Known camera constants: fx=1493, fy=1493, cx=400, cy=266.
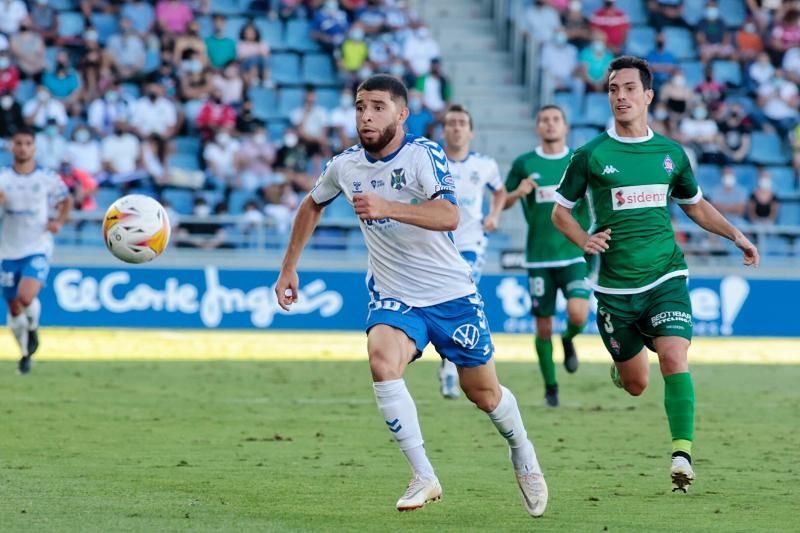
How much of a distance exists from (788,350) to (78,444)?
14.2m

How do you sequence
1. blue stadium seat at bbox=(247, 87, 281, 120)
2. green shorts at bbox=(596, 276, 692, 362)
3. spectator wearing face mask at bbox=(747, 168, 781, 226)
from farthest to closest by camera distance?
blue stadium seat at bbox=(247, 87, 281, 120)
spectator wearing face mask at bbox=(747, 168, 781, 226)
green shorts at bbox=(596, 276, 692, 362)

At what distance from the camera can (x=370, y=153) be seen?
8219mm

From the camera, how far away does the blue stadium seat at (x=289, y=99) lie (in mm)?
27734

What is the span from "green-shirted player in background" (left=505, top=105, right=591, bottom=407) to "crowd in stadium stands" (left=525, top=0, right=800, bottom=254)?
1220 cm

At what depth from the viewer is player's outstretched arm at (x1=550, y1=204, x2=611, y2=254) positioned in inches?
351

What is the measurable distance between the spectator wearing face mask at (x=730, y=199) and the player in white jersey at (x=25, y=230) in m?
13.0

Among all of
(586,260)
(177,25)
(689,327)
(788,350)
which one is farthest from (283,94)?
(689,327)

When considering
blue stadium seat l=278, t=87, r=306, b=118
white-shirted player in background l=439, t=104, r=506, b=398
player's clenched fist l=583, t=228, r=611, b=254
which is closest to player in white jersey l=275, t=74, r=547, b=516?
player's clenched fist l=583, t=228, r=611, b=254

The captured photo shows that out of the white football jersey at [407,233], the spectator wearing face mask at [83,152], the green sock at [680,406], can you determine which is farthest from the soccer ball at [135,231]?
the spectator wearing face mask at [83,152]

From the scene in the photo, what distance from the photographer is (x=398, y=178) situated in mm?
8141

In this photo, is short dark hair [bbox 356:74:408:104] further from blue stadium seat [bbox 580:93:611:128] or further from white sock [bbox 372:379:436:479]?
blue stadium seat [bbox 580:93:611:128]

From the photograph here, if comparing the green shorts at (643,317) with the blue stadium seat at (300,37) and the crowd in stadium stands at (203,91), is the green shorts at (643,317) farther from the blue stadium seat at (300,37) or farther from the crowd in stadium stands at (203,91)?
the blue stadium seat at (300,37)

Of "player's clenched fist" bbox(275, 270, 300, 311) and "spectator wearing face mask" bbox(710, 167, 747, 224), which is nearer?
"player's clenched fist" bbox(275, 270, 300, 311)

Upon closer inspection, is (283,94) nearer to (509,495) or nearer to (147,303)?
(147,303)
